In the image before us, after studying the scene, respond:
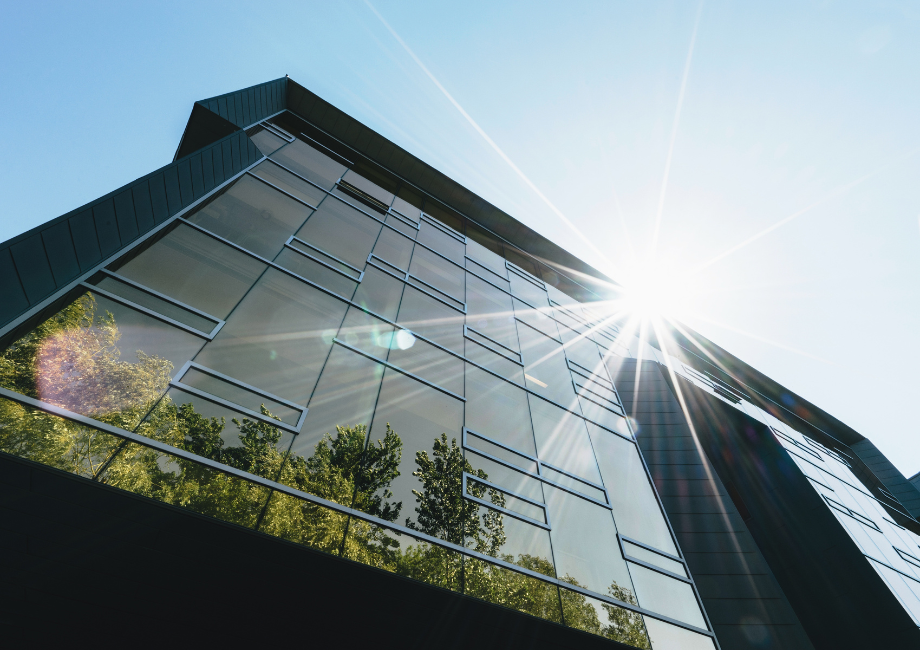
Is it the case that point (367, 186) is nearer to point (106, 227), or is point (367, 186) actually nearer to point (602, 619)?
point (106, 227)

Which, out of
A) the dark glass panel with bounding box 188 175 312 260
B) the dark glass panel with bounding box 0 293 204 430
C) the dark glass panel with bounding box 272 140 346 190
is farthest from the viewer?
the dark glass panel with bounding box 272 140 346 190

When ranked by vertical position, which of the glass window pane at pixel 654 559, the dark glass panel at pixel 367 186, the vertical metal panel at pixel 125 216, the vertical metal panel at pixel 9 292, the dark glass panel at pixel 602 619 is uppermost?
the dark glass panel at pixel 367 186

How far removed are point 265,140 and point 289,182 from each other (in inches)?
83.6

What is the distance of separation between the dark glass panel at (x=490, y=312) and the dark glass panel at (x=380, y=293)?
2.13 metres

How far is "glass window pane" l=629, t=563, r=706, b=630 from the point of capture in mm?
7180

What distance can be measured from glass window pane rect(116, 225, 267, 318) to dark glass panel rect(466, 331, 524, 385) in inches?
184

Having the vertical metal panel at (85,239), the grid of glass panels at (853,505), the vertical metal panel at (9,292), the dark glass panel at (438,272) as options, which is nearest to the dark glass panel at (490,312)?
the dark glass panel at (438,272)

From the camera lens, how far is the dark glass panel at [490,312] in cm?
1129

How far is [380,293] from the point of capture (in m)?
9.28

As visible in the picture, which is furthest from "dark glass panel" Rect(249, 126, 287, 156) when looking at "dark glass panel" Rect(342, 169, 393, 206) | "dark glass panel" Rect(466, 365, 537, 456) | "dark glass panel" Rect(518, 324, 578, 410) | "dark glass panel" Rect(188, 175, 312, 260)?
"dark glass panel" Rect(518, 324, 578, 410)

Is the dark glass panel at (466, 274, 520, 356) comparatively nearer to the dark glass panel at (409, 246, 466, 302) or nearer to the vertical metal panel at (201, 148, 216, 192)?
the dark glass panel at (409, 246, 466, 302)

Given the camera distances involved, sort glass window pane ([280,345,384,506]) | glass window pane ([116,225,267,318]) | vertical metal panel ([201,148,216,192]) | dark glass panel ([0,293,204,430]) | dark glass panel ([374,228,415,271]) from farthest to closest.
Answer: dark glass panel ([374,228,415,271]) → vertical metal panel ([201,148,216,192]) → glass window pane ([116,225,267,318]) → glass window pane ([280,345,384,506]) → dark glass panel ([0,293,204,430])

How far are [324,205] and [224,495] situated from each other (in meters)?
7.57

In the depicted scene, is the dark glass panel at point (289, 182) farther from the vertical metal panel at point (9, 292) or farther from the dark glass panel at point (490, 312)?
the vertical metal panel at point (9, 292)
